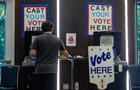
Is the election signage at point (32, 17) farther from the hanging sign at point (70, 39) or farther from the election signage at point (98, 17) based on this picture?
the election signage at point (98, 17)

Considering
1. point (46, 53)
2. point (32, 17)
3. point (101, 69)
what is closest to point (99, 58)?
point (101, 69)

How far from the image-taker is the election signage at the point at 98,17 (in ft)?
16.2

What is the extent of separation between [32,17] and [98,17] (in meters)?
1.53

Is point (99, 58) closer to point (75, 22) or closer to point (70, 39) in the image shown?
point (70, 39)

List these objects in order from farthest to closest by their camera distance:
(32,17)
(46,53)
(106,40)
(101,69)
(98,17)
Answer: (98,17) → (32,17) → (106,40) → (46,53) → (101,69)

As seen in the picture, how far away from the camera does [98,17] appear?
4.97 m

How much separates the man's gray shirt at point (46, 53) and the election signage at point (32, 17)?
68.7 inches

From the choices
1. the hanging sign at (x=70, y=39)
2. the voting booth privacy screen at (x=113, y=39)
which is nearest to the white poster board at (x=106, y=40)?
the voting booth privacy screen at (x=113, y=39)

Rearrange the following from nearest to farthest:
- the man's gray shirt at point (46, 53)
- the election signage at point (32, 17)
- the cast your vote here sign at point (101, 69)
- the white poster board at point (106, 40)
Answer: the cast your vote here sign at point (101, 69) → the man's gray shirt at point (46, 53) → the white poster board at point (106, 40) → the election signage at point (32, 17)

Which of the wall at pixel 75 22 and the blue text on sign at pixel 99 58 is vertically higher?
the wall at pixel 75 22

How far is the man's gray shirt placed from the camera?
3084 millimetres

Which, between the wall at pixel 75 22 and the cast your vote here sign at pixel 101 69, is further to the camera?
the wall at pixel 75 22

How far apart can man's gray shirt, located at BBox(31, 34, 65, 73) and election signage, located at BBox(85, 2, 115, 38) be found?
6.21 ft

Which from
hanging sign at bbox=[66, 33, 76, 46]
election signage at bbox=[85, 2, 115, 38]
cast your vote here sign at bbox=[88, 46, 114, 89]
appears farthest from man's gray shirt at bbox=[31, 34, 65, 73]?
election signage at bbox=[85, 2, 115, 38]
